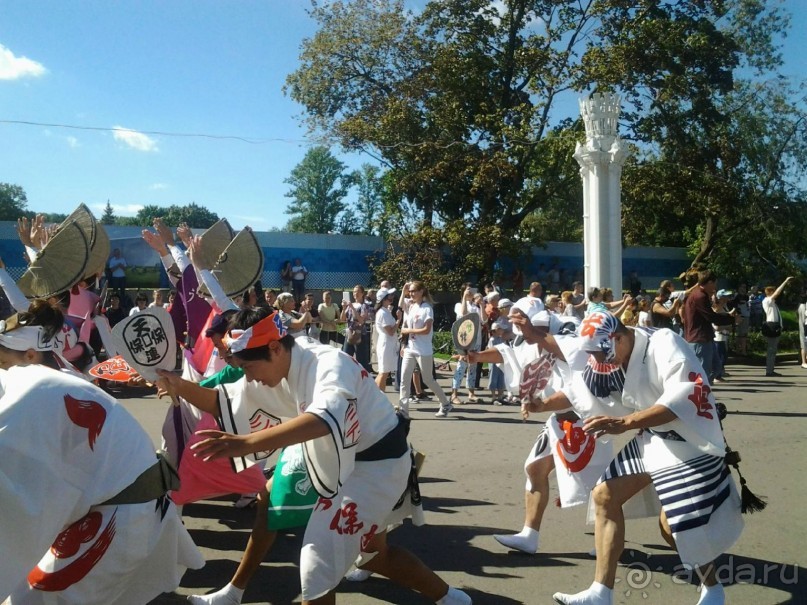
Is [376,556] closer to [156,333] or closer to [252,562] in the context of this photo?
[252,562]

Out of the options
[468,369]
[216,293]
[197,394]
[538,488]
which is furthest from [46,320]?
[468,369]

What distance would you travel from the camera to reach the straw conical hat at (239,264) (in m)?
6.85

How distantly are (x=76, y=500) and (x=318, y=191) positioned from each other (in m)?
75.6

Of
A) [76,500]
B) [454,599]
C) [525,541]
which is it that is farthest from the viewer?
[525,541]

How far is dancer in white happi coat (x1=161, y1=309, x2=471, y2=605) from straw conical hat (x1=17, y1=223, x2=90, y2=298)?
287cm

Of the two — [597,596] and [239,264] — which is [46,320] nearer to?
[597,596]

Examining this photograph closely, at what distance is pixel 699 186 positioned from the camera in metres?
24.3

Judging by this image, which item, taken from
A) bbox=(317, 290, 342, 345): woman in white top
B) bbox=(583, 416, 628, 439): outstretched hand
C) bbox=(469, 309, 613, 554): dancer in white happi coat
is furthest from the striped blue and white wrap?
bbox=(317, 290, 342, 345): woman in white top

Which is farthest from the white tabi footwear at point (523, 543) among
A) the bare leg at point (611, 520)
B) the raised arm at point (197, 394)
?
the raised arm at point (197, 394)

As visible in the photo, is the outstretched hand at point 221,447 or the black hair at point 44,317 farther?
the black hair at point 44,317

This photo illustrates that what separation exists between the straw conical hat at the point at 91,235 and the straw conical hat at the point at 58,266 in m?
0.09

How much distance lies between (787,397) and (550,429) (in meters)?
8.95

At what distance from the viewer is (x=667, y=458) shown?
4000 mm

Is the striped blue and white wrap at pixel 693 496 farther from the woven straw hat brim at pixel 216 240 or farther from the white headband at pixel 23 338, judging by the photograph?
the woven straw hat brim at pixel 216 240
